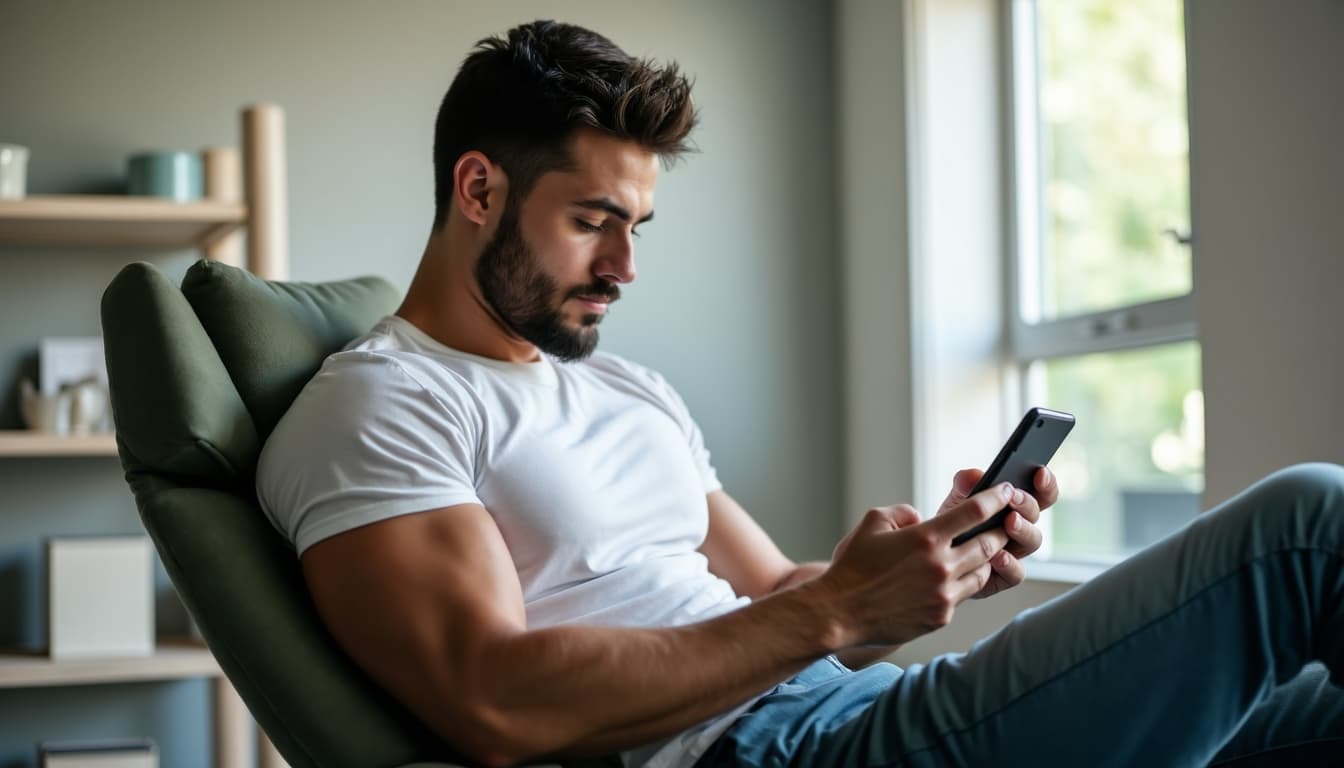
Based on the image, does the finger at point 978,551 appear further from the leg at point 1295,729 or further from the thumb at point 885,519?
the leg at point 1295,729

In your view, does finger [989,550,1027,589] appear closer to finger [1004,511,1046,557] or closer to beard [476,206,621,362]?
finger [1004,511,1046,557]

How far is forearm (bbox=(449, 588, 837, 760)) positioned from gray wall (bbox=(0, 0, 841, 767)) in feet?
6.29

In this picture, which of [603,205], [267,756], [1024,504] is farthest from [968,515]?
[267,756]

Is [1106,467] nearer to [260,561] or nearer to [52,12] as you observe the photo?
[260,561]

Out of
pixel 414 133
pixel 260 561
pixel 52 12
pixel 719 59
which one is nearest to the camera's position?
pixel 260 561

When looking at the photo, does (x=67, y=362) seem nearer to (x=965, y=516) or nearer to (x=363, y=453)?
(x=363, y=453)

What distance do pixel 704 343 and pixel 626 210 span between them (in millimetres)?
1601

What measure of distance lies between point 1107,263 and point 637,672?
1846 millimetres

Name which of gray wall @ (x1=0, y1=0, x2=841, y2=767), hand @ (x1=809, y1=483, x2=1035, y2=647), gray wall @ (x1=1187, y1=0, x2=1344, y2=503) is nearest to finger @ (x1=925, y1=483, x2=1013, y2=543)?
hand @ (x1=809, y1=483, x2=1035, y2=647)

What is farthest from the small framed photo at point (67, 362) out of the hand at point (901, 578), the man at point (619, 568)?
the hand at point (901, 578)

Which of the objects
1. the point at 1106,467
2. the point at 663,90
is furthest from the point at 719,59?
the point at 663,90

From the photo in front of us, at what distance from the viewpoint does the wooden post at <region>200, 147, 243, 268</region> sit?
2.71 metres

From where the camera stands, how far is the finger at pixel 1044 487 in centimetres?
131

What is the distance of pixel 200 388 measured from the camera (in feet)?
4.29
